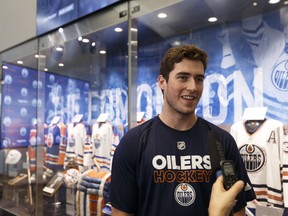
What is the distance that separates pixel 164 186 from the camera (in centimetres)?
133

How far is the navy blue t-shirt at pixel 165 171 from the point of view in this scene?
1320 mm

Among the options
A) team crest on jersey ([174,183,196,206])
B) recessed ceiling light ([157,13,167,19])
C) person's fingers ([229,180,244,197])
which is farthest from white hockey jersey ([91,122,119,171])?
person's fingers ([229,180,244,197])

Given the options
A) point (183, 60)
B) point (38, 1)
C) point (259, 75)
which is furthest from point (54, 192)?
point (183, 60)

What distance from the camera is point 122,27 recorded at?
2.62 metres

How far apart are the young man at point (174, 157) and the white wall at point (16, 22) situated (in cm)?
246

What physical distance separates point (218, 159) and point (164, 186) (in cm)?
32

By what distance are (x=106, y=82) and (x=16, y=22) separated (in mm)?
1304

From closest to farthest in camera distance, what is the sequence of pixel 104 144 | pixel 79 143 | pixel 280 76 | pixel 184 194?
pixel 184 194
pixel 280 76
pixel 104 144
pixel 79 143

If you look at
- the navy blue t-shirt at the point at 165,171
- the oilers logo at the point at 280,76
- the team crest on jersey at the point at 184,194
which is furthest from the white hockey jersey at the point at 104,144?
the team crest on jersey at the point at 184,194

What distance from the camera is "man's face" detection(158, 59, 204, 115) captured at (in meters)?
1.33

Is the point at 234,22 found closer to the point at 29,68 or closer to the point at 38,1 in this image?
the point at 38,1

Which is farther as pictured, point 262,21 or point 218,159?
point 262,21

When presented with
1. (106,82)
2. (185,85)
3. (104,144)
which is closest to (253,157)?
(185,85)

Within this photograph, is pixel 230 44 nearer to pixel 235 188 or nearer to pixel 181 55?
pixel 181 55
